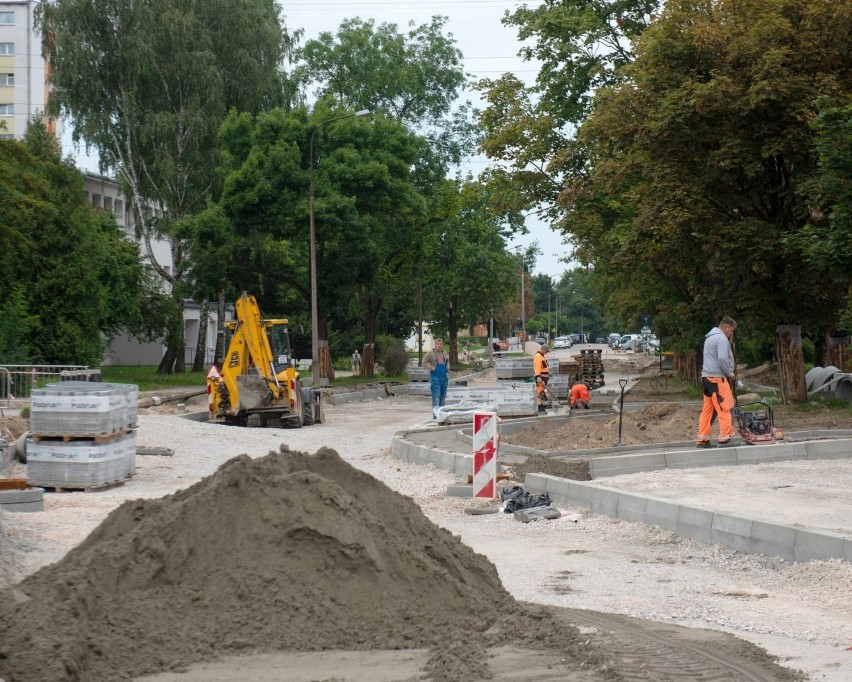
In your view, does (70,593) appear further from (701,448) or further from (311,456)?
(701,448)

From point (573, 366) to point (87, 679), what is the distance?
38621mm

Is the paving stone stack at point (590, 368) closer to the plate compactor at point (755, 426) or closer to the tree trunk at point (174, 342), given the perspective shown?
the tree trunk at point (174, 342)

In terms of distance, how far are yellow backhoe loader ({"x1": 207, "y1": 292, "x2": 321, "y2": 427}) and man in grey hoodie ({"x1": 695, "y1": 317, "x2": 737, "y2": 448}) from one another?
42.6 ft

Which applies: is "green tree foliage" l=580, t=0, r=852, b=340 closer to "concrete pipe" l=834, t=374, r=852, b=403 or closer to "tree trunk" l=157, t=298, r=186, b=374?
"concrete pipe" l=834, t=374, r=852, b=403

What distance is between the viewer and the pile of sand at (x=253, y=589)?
6.06 meters

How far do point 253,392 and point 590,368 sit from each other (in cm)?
1819

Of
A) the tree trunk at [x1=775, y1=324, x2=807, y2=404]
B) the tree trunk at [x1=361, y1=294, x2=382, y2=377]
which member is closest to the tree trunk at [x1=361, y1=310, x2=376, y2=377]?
the tree trunk at [x1=361, y1=294, x2=382, y2=377]

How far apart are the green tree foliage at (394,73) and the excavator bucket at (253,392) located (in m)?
28.5

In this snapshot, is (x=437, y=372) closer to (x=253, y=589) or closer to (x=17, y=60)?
(x=253, y=589)

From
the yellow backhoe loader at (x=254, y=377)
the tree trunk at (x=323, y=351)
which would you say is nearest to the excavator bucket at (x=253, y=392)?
the yellow backhoe loader at (x=254, y=377)

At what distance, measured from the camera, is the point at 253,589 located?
6.61m

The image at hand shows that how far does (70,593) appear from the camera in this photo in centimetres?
633

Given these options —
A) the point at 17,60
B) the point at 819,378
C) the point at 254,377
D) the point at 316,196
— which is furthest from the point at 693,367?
the point at 17,60

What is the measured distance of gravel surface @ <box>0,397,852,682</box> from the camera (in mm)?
7223
